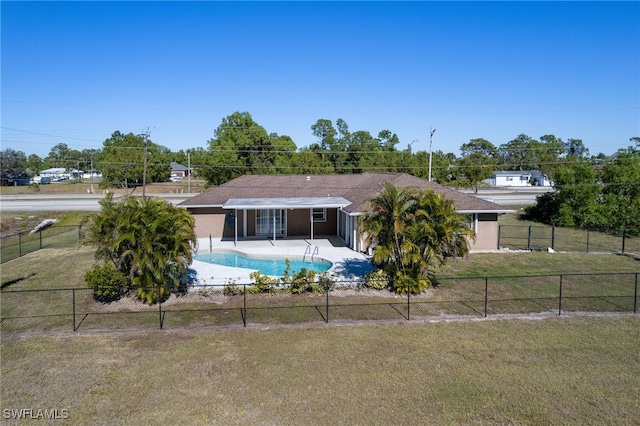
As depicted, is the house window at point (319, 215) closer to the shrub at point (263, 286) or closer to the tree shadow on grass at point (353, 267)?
the tree shadow on grass at point (353, 267)

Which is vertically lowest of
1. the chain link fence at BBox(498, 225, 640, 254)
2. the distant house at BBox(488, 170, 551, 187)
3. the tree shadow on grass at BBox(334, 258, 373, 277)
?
the tree shadow on grass at BBox(334, 258, 373, 277)

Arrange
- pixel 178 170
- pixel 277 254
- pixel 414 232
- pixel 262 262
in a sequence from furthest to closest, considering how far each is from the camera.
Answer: pixel 178 170
pixel 277 254
pixel 262 262
pixel 414 232

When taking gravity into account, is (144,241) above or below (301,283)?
above

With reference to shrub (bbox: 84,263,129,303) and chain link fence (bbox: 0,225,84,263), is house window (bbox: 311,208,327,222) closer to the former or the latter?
chain link fence (bbox: 0,225,84,263)

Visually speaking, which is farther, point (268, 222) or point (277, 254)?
point (268, 222)

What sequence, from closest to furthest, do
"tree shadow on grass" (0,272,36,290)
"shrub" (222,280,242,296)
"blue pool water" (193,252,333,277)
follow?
1. "shrub" (222,280,242,296)
2. "tree shadow on grass" (0,272,36,290)
3. "blue pool water" (193,252,333,277)

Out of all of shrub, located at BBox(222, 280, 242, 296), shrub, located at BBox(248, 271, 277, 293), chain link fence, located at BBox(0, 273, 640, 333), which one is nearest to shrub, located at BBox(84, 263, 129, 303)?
chain link fence, located at BBox(0, 273, 640, 333)

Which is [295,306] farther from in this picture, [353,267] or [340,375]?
[353,267]

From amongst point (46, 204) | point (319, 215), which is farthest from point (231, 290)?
point (46, 204)
